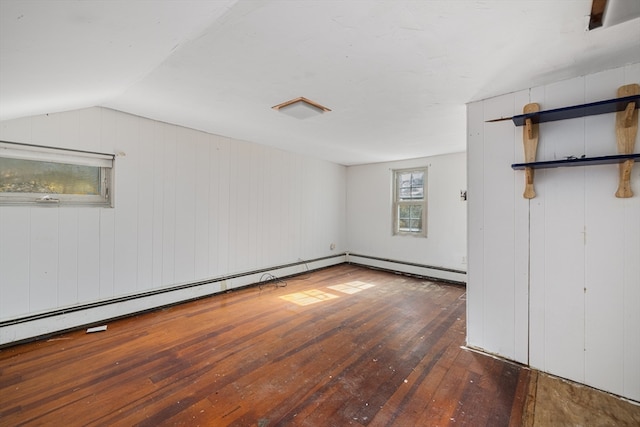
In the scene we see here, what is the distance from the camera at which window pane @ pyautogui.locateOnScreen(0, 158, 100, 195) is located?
2.29m

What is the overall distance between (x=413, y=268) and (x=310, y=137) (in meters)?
3.10

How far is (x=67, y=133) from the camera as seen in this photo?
2525mm

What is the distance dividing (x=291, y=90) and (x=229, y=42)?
70cm

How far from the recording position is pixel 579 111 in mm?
1775

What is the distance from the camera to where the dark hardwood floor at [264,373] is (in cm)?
154

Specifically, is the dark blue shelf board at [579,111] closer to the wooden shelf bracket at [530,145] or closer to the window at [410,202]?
the wooden shelf bracket at [530,145]

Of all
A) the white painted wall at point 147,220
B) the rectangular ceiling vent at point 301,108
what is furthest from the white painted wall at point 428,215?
the rectangular ceiling vent at point 301,108

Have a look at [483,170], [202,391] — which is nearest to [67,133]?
[202,391]

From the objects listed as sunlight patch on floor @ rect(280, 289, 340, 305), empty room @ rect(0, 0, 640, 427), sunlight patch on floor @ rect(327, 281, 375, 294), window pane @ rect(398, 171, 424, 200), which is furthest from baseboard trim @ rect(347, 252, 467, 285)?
sunlight patch on floor @ rect(280, 289, 340, 305)

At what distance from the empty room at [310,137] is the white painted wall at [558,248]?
0.04 ft

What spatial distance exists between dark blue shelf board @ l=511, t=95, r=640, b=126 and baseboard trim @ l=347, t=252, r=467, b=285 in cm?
296

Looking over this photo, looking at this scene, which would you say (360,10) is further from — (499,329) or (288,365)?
(499,329)

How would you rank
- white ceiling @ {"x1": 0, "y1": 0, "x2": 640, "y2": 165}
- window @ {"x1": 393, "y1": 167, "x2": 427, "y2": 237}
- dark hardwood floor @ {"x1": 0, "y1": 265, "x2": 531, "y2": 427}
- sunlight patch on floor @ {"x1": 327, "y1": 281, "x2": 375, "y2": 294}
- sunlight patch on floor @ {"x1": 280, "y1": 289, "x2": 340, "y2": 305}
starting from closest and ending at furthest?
white ceiling @ {"x1": 0, "y1": 0, "x2": 640, "y2": 165}
dark hardwood floor @ {"x1": 0, "y1": 265, "x2": 531, "y2": 427}
sunlight patch on floor @ {"x1": 280, "y1": 289, "x2": 340, "y2": 305}
sunlight patch on floor @ {"x1": 327, "y1": 281, "x2": 375, "y2": 294}
window @ {"x1": 393, "y1": 167, "x2": 427, "y2": 237}

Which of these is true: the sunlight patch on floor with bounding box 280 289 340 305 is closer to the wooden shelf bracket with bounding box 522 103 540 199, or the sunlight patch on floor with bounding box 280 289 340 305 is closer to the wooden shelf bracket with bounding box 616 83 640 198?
the wooden shelf bracket with bounding box 522 103 540 199
